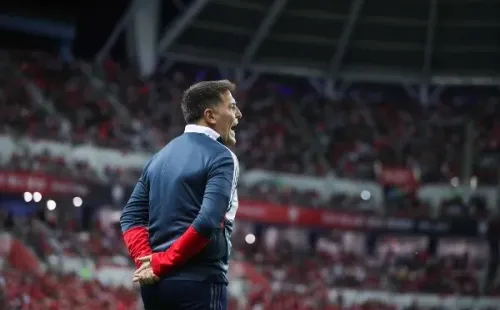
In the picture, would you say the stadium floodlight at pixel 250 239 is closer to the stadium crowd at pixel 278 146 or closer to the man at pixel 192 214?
the stadium crowd at pixel 278 146

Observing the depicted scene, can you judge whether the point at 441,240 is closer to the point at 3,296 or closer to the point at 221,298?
the point at 3,296

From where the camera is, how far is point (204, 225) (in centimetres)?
459

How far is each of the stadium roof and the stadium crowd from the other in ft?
3.05

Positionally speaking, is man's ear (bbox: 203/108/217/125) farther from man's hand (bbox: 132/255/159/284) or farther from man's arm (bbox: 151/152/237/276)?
man's hand (bbox: 132/255/159/284)

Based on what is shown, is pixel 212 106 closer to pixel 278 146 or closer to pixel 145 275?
pixel 145 275

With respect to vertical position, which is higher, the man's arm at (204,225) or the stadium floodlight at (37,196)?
the stadium floodlight at (37,196)

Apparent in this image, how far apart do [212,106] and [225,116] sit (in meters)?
0.08

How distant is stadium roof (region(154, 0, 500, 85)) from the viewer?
3684 cm

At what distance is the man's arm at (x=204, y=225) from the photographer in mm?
4598

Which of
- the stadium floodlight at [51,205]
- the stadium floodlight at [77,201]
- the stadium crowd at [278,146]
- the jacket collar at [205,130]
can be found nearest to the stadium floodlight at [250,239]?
the stadium crowd at [278,146]

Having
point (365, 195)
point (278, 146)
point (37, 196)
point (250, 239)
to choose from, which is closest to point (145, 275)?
→ point (37, 196)

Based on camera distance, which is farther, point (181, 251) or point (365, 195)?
point (365, 195)

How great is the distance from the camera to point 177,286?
4.70 meters

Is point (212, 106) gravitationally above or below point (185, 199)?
above
